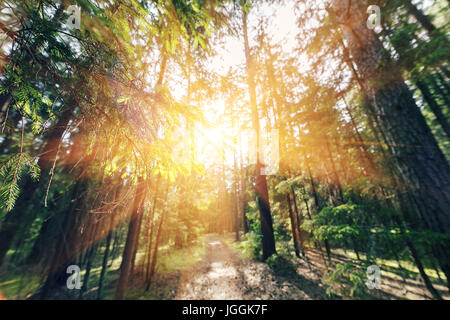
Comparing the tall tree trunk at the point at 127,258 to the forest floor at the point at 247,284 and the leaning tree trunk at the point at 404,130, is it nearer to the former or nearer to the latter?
the forest floor at the point at 247,284

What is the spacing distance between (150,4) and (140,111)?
1.44 m

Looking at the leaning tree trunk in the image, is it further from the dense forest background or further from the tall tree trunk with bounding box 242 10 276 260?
the tall tree trunk with bounding box 242 10 276 260

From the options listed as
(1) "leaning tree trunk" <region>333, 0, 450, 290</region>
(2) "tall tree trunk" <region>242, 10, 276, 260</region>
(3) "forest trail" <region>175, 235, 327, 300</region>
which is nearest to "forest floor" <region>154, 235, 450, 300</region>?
(3) "forest trail" <region>175, 235, 327, 300</region>

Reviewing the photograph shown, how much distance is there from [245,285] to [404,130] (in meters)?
7.95

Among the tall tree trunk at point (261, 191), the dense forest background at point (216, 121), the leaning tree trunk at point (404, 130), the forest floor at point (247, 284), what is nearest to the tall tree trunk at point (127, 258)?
the dense forest background at point (216, 121)

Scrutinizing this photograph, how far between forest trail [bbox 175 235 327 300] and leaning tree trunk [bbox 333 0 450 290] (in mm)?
4493

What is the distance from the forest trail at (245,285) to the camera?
568 cm

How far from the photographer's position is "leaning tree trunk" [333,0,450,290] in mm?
2625

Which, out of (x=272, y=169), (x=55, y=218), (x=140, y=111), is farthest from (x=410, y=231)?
(x=55, y=218)

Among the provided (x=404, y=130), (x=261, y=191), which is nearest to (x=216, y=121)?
(x=404, y=130)

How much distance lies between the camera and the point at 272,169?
9.47 meters

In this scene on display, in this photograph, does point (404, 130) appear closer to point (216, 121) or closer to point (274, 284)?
point (216, 121)

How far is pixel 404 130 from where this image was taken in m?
3.08
